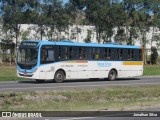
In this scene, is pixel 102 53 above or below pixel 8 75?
above

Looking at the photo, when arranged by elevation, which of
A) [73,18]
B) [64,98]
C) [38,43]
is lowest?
[64,98]

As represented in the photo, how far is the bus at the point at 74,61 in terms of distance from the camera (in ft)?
102

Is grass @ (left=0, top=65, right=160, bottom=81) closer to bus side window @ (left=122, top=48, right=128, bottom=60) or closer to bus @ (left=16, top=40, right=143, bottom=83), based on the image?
bus @ (left=16, top=40, right=143, bottom=83)

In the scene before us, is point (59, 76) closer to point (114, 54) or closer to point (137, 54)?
point (114, 54)

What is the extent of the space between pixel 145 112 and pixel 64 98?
5.46 m

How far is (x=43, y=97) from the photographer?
1955cm

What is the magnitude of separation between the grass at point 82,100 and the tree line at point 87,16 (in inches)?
1288

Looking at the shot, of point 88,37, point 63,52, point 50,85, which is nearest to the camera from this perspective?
point 50,85

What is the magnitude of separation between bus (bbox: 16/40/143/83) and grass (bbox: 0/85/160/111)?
9.28 metres

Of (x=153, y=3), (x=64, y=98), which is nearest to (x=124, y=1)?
(x=153, y=3)

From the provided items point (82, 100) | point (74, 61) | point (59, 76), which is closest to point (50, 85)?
point (59, 76)

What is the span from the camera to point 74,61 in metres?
33.3

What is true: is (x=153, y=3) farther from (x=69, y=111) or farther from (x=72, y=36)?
(x=69, y=111)

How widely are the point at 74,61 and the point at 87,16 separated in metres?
25.0
